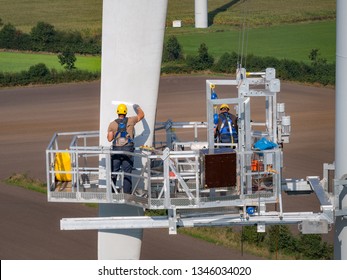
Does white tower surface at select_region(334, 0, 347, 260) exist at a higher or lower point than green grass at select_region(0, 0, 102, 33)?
lower

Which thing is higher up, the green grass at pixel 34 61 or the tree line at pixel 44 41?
the tree line at pixel 44 41

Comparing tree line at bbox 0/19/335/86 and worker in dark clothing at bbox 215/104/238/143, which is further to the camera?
tree line at bbox 0/19/335/86

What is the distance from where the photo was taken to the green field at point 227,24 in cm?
8575

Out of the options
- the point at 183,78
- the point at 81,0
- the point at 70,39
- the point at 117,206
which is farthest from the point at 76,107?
the point at 117,206

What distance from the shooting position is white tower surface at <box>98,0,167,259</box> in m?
30.4

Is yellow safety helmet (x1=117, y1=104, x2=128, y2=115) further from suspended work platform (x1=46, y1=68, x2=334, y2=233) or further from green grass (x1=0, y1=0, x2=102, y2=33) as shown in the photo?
green grass (x1=0, y1=0, x2=102, y2=33)

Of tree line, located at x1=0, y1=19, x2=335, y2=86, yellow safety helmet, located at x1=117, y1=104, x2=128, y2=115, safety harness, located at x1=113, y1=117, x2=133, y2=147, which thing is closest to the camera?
safety harness, located at x1=113, y1=117, x2=133, y2=147

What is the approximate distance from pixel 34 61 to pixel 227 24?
1592 cm

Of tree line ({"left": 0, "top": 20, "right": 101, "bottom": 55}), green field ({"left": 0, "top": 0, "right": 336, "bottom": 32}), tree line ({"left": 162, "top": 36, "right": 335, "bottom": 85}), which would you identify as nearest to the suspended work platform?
tree line ({"left": 162, "top": 36, "right": 335, "bottom": 85})

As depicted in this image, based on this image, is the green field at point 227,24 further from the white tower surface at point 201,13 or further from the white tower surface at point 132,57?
the white tower surface at point 132,57

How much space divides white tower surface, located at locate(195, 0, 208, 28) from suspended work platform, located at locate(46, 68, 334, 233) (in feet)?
189

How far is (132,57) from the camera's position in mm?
30656

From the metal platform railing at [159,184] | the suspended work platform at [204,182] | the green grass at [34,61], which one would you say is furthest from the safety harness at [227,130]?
the green grass at [34,61]

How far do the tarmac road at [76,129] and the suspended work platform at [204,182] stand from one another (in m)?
14.4
